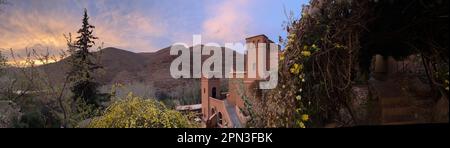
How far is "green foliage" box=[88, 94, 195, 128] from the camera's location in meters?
2.26

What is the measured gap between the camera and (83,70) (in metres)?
4.77

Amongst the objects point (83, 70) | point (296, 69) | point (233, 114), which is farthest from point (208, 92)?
point (83, 70)

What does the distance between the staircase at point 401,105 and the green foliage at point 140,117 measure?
1.27 metres

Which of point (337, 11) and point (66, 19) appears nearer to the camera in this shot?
point (337, 11)

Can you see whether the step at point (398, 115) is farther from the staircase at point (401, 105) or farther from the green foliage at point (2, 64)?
the green foliage at point (2, 64)

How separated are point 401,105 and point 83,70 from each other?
425 cm

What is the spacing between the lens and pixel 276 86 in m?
1.93

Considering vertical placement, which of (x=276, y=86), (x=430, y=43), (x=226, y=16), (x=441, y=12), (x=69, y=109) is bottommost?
(x=69, y=109)

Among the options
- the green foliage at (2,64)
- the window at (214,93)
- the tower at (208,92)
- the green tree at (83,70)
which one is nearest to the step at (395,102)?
the tower at (208,92)

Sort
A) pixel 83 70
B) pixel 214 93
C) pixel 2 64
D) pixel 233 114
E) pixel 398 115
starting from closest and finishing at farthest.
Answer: pixel 398 115 < pixel 233 114 < pixel 214 93 < pixel 2 64 < pixel 83 70

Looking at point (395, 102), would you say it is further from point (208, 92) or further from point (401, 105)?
point (208, 92)

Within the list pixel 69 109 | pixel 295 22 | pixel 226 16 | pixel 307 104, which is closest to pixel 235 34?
pixel 226 16
